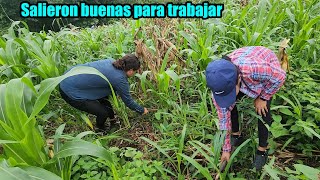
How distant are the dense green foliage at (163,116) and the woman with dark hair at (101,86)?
0.36 ft

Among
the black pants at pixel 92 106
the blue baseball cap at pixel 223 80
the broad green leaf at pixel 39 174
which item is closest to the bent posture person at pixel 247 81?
the blue baseball cap at pixel 223 80

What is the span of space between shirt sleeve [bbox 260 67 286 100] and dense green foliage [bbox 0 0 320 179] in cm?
30

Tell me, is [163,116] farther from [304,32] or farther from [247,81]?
[304,32]

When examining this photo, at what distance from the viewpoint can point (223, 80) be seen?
1540 mm

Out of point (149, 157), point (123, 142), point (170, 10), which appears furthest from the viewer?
point (170, 10)

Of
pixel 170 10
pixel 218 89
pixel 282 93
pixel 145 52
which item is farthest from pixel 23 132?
pixel 170 10

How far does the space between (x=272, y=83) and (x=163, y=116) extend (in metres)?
0.96

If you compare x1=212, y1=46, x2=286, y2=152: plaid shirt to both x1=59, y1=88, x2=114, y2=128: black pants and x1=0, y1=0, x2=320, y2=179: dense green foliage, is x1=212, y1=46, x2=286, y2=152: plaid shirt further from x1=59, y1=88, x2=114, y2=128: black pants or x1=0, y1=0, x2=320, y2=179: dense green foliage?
x1=59, y1=88, x2=114, y2=128: black pants

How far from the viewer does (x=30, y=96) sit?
1.80 meters

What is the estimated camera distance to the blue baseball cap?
154 centimetres

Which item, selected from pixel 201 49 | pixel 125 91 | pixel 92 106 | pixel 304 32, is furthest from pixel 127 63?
pixel 304 32

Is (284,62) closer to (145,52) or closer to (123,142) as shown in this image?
(145,52)

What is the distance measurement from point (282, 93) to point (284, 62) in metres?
0.23

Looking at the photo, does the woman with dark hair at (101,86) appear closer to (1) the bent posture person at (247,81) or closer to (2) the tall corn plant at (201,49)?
(2) the tall corn plant at (201,49)
